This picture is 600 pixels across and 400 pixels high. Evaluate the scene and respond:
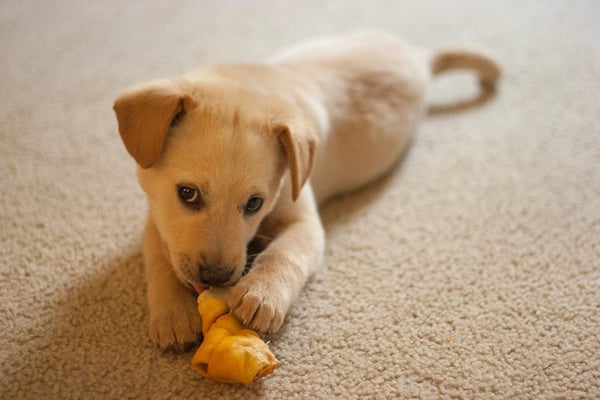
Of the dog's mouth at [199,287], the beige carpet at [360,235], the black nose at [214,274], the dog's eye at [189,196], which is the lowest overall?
the beige carpet at [360,235]

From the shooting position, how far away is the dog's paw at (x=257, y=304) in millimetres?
1709

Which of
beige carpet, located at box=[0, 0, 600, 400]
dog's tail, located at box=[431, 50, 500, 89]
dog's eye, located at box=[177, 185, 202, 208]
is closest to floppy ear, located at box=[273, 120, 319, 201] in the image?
dog's eye, located at box=[177, 185, 202, 208]

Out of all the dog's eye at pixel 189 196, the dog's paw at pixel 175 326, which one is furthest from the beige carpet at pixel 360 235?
the dog's eye at pixel 189 196

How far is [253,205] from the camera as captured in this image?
1.87 metres

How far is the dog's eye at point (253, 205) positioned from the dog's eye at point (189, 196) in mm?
161

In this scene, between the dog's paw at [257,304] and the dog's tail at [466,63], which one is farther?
the dog's tail at [466,63]

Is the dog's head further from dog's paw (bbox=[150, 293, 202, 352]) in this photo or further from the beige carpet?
the beige carpet

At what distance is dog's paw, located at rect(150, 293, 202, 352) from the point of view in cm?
175

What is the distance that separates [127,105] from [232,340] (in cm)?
77

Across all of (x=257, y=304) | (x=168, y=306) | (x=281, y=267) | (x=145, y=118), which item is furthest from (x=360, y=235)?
(x=145, y=118)

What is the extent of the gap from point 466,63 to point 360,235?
4.76ft

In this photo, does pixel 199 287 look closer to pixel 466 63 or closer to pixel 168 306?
pixel 168 306

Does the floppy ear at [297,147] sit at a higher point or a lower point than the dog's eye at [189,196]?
higher

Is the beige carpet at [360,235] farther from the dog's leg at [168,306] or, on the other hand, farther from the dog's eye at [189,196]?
the dog's eye at [189,196]
